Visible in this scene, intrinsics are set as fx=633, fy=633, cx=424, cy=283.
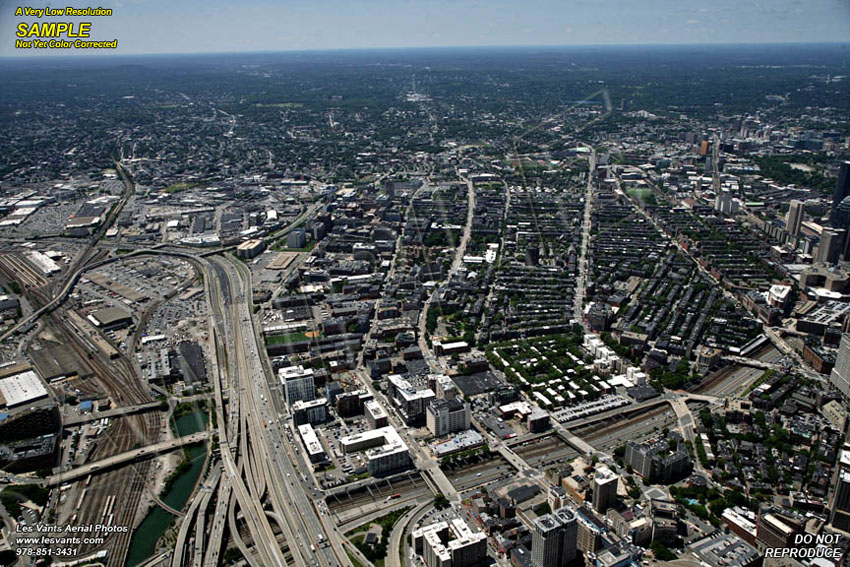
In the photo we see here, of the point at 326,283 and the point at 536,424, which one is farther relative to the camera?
the point at 326,283

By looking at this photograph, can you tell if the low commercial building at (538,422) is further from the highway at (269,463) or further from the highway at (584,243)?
the highway at (584,243)

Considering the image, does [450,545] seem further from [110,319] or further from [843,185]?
[843,185]

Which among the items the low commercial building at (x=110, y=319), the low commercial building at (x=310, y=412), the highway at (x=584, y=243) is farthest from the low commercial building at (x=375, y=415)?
the low commercial building at (x=110, y=319)

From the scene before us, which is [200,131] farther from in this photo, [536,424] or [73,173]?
[536,424]

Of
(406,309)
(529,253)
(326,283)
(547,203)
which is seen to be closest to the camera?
(406,309)

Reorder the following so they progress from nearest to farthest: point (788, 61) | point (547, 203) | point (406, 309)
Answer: point (406, 309), point (547, 203), point (788, 61)

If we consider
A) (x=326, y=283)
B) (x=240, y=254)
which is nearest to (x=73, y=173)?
(x=240, y=254)

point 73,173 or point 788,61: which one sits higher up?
point 788,61
